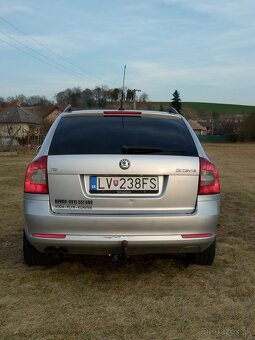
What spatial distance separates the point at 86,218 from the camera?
3.94 metres

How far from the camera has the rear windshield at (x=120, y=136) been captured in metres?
4.16

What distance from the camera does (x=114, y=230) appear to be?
155 inches

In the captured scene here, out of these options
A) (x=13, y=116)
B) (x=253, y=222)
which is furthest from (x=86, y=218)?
(x=13, y=116)

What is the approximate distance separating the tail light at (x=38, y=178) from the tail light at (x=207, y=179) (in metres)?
1.32

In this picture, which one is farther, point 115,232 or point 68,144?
point 68,144

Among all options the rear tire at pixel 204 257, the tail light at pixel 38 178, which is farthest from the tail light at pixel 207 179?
the tail light at pixel 38 178

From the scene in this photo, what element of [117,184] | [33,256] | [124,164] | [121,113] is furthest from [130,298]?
[121,113]

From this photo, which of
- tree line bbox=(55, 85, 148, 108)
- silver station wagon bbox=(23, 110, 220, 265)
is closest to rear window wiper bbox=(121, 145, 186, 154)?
silver station wagon bbox=(23, 110, 220, 265)

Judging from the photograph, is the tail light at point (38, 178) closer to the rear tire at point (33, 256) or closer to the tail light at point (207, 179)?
the rear tire at point (33, 256)

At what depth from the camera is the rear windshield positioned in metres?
4.16

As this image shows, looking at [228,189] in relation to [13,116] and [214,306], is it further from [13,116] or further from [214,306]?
[13,116]

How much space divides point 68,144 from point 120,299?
140 centimetres

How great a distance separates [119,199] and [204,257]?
4.40 feet

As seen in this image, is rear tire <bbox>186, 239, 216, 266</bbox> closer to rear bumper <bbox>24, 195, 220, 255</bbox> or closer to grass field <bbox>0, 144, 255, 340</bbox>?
grass field <bbox>0, 144, 255, 340</bbox>
